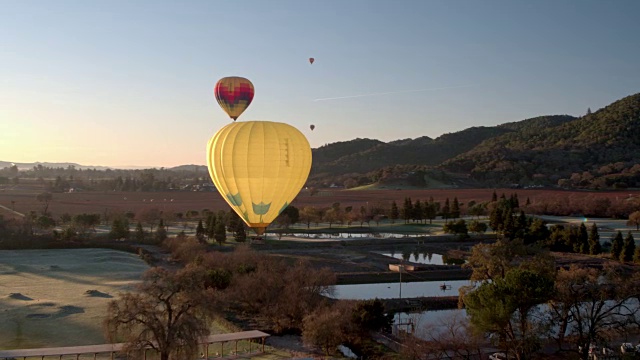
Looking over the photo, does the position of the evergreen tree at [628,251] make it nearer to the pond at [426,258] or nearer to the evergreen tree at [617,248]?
the evergreen tree at [617,248]

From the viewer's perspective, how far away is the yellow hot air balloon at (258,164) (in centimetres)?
2572

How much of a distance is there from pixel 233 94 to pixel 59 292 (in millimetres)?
12973

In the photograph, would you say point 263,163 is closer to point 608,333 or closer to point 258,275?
point 258,275

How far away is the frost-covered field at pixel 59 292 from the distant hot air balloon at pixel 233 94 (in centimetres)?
1046

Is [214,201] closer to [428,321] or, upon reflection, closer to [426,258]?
[426,258]

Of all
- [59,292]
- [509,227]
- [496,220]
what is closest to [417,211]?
[496,220]

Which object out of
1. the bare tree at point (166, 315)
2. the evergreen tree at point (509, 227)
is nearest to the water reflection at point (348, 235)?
the evergreen tree at point (509, 227)

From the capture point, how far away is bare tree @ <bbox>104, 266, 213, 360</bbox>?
1702cm

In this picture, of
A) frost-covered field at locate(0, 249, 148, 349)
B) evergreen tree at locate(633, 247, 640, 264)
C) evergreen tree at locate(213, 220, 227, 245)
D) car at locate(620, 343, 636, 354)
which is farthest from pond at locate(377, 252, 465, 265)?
car at locate(620, 343, 636, 354)

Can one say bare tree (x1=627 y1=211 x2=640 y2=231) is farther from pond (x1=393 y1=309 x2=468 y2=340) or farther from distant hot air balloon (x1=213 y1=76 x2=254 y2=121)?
distant hot air balloon (x1=213 y1=76 x2=254 y2=121)

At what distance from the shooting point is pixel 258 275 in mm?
26359

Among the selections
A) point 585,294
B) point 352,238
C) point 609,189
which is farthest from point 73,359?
point 609,189

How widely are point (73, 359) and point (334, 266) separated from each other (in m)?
22.1

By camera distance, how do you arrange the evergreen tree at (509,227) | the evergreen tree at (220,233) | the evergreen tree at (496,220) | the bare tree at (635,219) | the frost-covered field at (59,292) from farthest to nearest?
the evergreen tree at (496,220), the bare tree at (635,219), the evergreen tree at (509,227), the evergreen tree at (220,233), the frost-covered field at (59,292)
